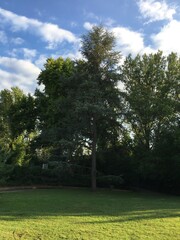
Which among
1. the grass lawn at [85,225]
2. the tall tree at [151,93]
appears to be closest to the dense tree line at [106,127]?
the tall tree at [151,93]

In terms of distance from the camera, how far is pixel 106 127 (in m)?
27.8

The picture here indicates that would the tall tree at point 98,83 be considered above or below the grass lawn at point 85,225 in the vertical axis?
above

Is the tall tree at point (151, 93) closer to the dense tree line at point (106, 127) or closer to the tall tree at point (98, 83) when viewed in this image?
the dense tree line at point (106, 127)

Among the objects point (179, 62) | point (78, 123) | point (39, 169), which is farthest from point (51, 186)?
point (179, 62)

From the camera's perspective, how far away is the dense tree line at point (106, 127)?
27000 millimetres

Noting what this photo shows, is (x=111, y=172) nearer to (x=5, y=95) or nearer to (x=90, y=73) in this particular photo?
(x=90, y=73)

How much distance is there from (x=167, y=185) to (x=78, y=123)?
1201cm

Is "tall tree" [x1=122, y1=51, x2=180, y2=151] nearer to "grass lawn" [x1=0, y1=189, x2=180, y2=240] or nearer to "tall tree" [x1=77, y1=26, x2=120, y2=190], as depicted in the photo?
"tall tree" [x1=77, y1=26, x2=120, y2=190]

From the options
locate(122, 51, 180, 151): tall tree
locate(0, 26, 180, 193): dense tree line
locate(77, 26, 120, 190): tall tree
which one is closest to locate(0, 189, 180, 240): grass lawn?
locate(0, 26, 180, 193): dense tree line

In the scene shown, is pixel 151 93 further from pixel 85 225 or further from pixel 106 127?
pixel 85 225

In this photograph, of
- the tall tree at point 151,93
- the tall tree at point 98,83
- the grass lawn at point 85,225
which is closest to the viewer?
the grass lawn at point 85,225

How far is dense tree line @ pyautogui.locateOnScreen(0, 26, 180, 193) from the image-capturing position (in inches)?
1063

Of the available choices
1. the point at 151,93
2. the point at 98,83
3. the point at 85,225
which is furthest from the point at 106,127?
the point at 85,225

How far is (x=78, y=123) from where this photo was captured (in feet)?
88.5
